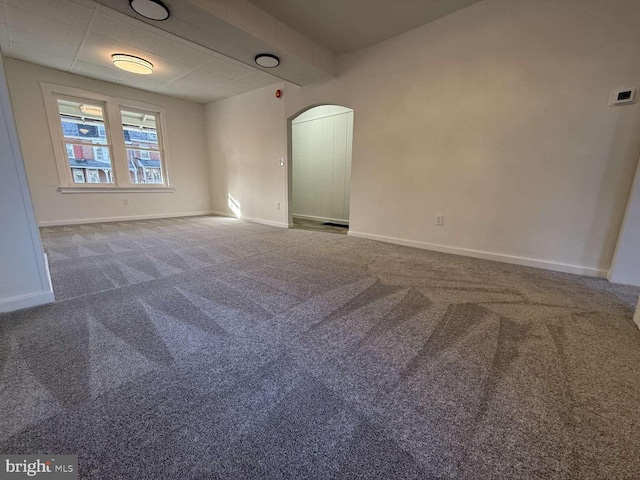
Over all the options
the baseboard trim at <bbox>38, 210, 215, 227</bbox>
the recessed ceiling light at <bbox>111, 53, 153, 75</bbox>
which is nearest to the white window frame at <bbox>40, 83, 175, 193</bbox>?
the baseboard trim at <bbox>38, 210, 215, 227</bbox>

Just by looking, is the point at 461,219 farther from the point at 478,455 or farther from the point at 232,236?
the point at 232,236

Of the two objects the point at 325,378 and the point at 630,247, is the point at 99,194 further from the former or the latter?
the point at 630,247

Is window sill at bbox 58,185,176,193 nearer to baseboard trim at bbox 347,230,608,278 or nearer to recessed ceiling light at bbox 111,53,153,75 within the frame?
recessed ceiling light at bbox 111,53,153,75

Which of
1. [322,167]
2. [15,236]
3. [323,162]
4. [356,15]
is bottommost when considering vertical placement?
[15,236]

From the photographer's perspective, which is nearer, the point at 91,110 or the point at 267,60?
the point at 267,60

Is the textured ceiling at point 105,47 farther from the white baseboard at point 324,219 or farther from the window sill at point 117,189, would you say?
the white baseboard at point 324,219

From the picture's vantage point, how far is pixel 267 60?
3051mm

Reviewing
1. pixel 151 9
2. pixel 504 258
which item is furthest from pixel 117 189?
pixel 504 258

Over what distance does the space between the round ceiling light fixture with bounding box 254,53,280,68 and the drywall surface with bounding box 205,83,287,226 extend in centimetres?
115

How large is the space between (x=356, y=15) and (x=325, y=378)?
350cm

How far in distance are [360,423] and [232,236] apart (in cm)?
341

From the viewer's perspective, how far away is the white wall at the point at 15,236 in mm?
1430

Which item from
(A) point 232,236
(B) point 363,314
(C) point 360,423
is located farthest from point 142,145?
(C) point 360,423

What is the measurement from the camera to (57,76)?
405 centimetres
